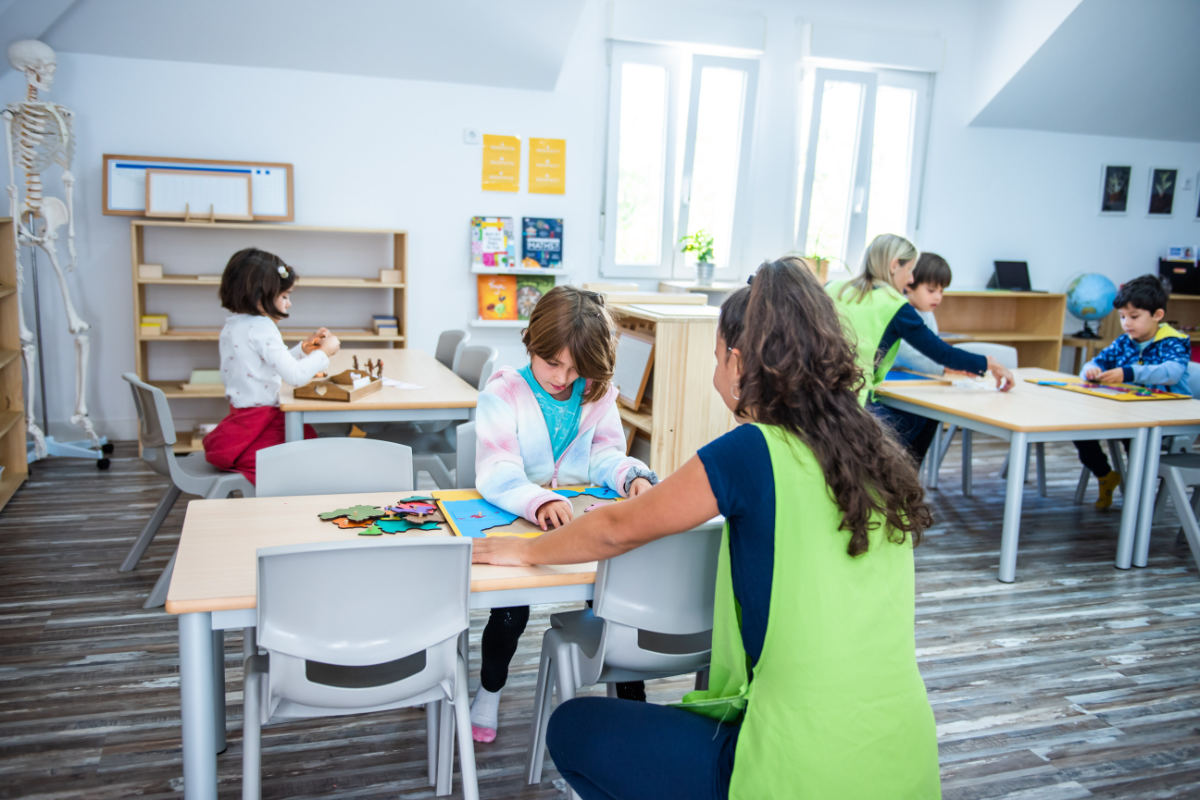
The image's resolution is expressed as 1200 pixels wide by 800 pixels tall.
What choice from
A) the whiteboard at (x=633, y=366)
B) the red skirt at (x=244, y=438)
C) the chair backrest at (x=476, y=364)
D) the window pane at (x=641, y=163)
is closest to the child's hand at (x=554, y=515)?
the red skirt at (x=244, y=438)

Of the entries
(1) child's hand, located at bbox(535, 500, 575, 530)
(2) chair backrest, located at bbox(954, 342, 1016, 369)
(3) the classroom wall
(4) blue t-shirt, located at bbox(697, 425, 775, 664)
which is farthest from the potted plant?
(4) blue t-shirt, located at bbox(697, 425, 775, 664)

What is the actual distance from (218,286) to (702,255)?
3.21m

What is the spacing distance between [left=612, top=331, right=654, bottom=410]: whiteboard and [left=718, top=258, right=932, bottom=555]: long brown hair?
7.83 ft

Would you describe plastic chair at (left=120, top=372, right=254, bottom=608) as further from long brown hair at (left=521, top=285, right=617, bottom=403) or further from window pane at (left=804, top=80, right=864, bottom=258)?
window pane at (left=804, top=80, right=864, bottom=258)

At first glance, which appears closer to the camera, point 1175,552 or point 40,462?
point 1175,552

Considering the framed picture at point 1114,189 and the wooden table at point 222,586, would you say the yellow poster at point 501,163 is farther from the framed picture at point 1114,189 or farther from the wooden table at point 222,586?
the framed picture at point 1114,189

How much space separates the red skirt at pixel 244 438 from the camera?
347 centimetres

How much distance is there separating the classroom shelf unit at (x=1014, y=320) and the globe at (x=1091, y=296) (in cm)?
12

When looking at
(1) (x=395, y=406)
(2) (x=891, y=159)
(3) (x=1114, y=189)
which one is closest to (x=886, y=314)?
(1) (x=395, y=406)

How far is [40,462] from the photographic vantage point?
208 inches

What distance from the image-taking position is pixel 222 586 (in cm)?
173

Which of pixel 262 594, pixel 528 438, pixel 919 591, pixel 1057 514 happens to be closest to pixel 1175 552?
pixel 1057 514

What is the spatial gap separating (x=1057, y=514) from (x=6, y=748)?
4781 millimetres

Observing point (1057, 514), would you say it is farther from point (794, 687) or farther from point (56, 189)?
point (56, 189)
